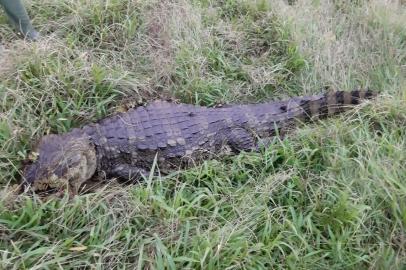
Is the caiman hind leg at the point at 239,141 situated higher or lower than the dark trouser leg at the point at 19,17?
lower

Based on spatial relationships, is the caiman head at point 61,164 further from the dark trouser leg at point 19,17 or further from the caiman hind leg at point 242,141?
the dark trouser leg at point 19,17

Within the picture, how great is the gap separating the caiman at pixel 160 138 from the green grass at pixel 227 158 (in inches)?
6.3

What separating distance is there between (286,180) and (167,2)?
224 cm

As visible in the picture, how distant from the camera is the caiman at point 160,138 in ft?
9.18

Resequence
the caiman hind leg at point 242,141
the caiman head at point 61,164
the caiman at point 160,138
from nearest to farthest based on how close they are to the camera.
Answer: the caiman head at point 61,164
the caiman at point 160,138
the caiman hind leg at point 242,141

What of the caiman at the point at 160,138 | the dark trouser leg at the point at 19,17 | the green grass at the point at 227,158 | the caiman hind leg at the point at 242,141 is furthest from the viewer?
the dark trouser leg at the point at 19,17

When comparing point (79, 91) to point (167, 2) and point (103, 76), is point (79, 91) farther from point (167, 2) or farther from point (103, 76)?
point (167, 2)

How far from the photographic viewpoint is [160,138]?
3.19 metres

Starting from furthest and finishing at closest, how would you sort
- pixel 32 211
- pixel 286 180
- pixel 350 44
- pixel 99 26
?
pixel 350 44
pixel 99 26
pixel 286 180
pixel 32 211

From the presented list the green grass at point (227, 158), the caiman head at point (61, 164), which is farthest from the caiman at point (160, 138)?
the green grass at point (227, 158)

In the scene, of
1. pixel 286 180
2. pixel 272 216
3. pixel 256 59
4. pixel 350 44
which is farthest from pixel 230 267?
pixel 350 44

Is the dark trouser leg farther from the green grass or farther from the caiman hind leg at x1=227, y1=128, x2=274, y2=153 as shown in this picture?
the caiman hind leg at x1=227, y1=128, x2=274, y2=153

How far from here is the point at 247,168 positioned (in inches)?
123

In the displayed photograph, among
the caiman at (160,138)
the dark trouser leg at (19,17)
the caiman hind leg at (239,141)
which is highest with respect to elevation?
the dark trouser leg at (19,17)
